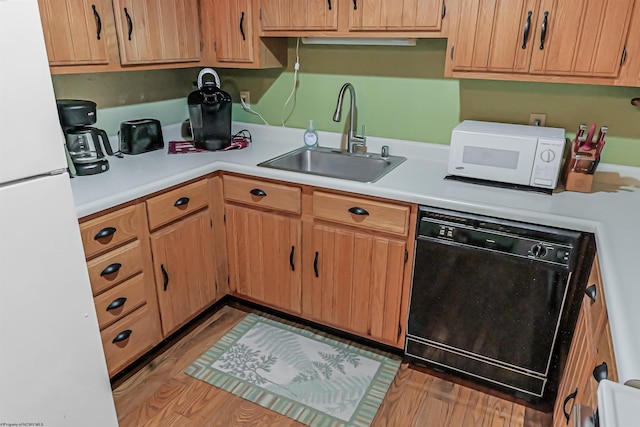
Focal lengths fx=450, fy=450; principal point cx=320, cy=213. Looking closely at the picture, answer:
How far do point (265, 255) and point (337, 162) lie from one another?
2.14ft

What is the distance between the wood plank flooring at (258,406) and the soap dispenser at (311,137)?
4.20 feet

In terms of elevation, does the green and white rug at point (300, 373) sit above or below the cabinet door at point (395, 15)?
below

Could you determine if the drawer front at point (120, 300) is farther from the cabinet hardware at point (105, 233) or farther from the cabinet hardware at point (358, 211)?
the cabinet hardware at point (358, 211)

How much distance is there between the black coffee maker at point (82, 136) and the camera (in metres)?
1.91

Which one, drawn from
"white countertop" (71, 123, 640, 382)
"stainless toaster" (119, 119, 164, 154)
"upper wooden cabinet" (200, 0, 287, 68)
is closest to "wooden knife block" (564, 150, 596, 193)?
"white countertop" (71, 123, 640, 382)

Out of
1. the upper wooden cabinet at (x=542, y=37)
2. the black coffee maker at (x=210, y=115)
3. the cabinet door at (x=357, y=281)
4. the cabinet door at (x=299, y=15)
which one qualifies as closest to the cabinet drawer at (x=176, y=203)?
the black coffee maker at (x=210, y=115)

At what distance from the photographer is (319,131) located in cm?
260

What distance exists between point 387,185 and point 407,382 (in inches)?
36.0

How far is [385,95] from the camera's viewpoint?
2.37 metres

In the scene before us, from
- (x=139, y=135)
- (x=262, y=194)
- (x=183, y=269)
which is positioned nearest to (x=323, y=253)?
(x=262, y=194)

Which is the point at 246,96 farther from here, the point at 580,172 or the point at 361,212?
the point at 580,172

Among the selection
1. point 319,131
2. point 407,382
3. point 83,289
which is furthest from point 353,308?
point 83,289

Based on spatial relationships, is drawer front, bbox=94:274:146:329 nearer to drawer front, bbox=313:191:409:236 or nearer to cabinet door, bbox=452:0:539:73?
drawer front, bbox=313:191:409:236

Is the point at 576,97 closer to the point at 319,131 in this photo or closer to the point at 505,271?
the point at 505,271
